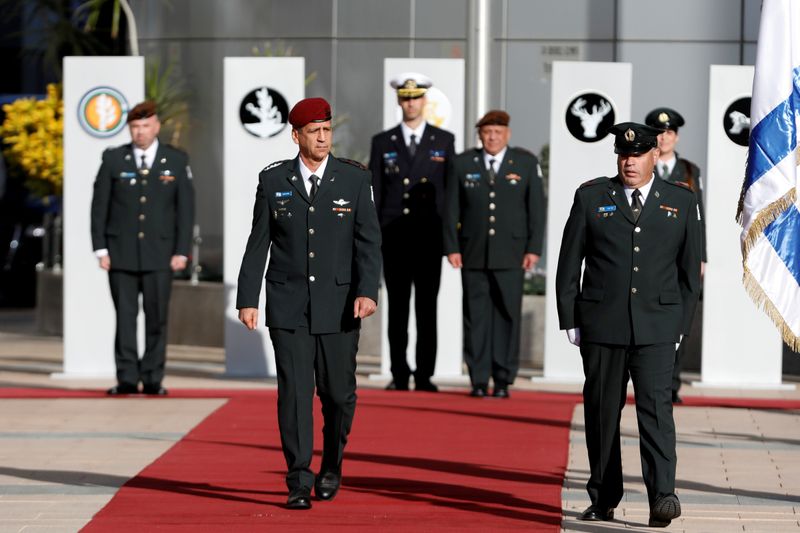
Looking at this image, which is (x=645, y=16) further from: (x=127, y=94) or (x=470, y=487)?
(x=470, y=487)

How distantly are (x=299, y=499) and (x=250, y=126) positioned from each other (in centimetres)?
540

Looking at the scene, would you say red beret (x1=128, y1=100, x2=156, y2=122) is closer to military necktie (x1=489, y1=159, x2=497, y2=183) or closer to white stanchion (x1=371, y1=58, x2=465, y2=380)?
white stanchion (x1=371, y1=58, x2=465, y2=380)

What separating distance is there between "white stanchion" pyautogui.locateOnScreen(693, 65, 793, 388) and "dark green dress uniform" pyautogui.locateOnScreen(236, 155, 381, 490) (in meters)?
5.02

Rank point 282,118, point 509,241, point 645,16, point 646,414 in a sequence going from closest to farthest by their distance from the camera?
point 646,414, point 509,241, point 282,118, point 645,16

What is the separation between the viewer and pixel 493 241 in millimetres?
11641

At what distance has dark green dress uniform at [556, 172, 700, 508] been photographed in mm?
7336

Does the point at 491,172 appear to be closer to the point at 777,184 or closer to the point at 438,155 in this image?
the point at 438,155

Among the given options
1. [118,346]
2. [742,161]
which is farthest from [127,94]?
[742,161]

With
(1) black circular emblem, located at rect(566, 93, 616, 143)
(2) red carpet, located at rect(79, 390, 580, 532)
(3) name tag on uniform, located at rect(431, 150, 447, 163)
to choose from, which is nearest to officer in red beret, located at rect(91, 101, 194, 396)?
(2) red carpet, located at rect(79, 390, 580, 532)

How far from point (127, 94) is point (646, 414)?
637 cm

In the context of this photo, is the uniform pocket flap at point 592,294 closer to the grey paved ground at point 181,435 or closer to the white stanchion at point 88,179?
the grey paved ground at point 181,435

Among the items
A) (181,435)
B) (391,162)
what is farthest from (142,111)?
(181,435)

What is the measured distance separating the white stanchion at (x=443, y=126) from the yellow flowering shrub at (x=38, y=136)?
5638mm

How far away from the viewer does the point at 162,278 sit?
11.7 m
